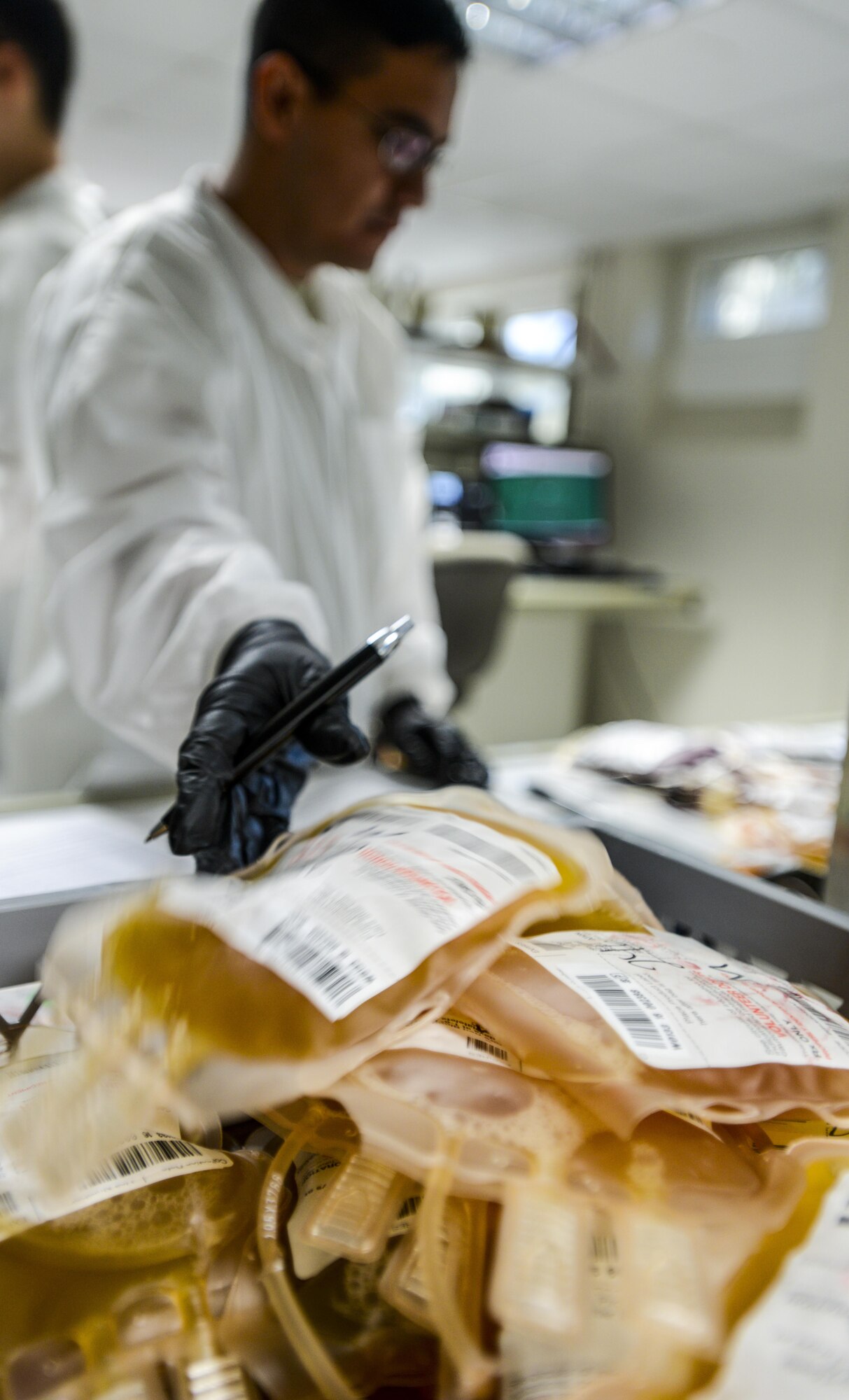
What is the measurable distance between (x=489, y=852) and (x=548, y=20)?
138 cm

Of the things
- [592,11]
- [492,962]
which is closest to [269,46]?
[592,11]

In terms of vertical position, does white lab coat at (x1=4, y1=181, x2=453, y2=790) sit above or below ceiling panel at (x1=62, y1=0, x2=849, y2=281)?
below

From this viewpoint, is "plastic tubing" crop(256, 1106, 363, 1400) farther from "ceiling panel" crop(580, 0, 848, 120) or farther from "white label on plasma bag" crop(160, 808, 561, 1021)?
"ceiling panel" crop(580, 0, 848, 120)

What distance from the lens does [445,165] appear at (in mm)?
3068

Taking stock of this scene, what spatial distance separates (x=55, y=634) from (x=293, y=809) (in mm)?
326

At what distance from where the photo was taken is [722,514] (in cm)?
381

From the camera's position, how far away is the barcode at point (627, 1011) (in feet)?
0.91

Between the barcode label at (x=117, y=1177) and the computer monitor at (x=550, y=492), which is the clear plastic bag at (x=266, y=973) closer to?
the barcode label at (x=117, y=1177)

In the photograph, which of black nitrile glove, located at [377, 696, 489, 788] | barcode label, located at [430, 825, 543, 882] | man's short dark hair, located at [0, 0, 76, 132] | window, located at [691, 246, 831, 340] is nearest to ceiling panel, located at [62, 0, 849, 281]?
window, located at [691, 246, 831, 340]

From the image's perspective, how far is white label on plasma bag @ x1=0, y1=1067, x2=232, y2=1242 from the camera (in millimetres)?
251

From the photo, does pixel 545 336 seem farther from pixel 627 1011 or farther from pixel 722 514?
pixel 627 1011

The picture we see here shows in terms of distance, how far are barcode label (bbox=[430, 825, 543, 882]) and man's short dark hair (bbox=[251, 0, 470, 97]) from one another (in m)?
0.78

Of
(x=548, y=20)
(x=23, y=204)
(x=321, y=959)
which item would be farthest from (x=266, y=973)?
(x=548, y=20)

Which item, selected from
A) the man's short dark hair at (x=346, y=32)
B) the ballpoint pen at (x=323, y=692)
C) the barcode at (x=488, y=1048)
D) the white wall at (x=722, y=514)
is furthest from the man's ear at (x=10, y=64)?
the white wall at (x=722, y=514)
